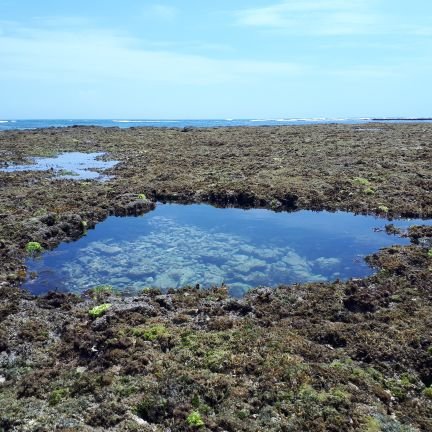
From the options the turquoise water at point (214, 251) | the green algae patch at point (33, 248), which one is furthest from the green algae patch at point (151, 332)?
the green algae patch at point (33, 248)

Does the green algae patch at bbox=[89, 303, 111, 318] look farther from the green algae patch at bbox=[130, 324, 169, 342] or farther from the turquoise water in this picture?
the turquoise water

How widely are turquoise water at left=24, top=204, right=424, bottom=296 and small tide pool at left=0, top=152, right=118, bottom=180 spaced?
15336mm

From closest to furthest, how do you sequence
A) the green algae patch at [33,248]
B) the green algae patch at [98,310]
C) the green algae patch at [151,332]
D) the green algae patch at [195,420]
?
the green algae patch at [195,420] < the green algae patch at [151,332] < the green algae patch at [98,310] < the green algae patch at [33,248]

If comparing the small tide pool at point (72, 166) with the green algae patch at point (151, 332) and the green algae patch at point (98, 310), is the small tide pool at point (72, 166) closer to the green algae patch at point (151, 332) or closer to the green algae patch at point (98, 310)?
the green algae patch at point (98, 310)

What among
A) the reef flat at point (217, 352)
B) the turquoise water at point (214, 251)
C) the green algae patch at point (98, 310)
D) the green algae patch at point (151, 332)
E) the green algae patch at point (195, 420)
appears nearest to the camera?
the green algae patch at point (195, 420)

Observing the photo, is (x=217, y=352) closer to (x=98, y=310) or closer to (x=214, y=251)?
(x=98, y=310)

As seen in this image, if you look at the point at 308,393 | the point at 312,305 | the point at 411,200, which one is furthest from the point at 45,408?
the point at 411,200

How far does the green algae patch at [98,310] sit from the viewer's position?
16094mm

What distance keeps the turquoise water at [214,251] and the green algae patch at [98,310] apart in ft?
8.48

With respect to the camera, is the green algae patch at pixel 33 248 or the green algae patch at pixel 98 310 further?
the green algae patch at pixel 33 248

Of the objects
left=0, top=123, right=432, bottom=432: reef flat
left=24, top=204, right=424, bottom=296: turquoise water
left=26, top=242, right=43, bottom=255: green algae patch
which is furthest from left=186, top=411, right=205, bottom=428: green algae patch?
left=26, top=242, right=43, bottom=255: green algae patch

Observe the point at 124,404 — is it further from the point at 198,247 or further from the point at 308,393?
the point at 198,247

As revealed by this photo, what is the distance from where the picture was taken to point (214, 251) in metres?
24.5

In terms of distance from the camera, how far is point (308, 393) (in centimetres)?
1147
